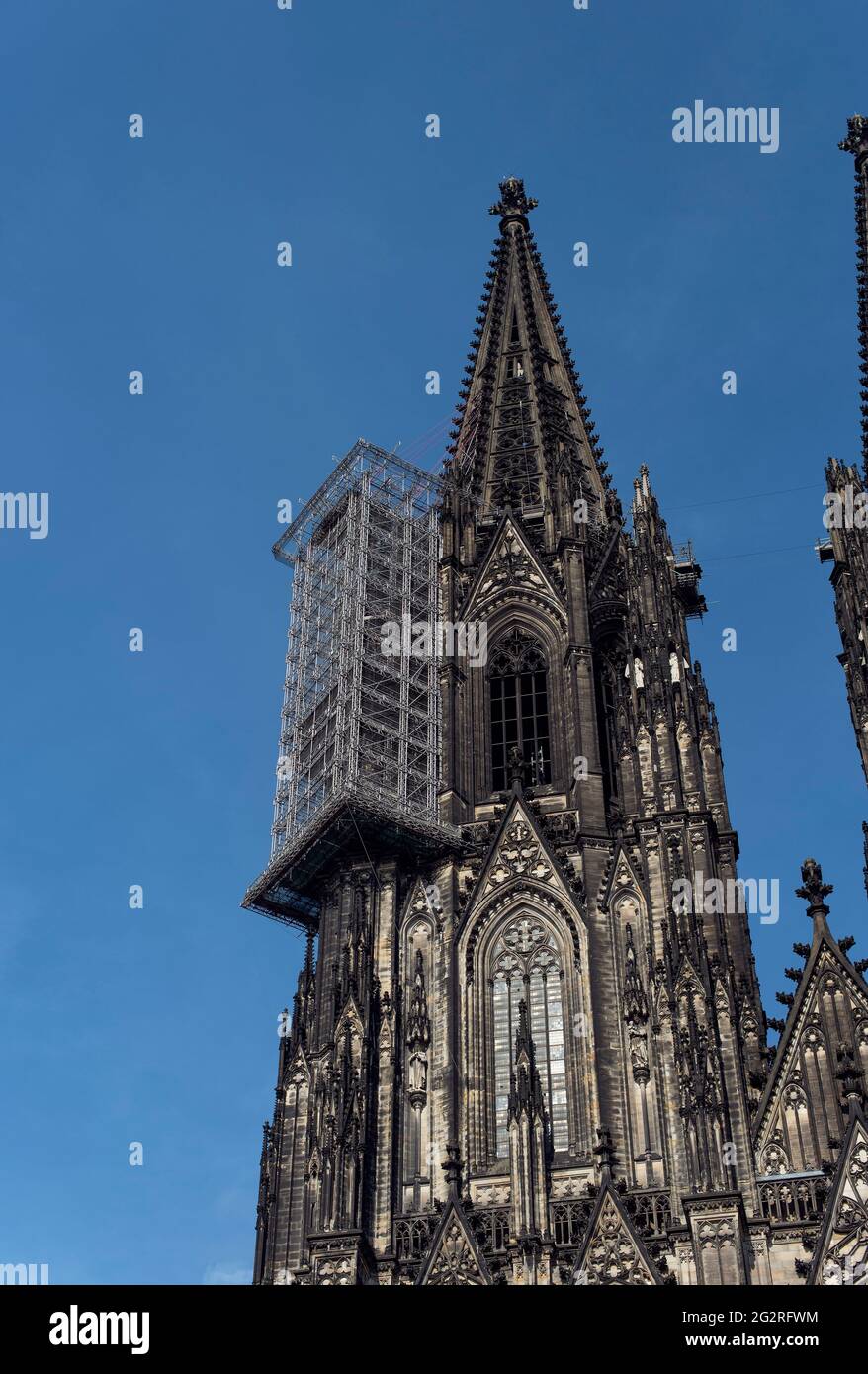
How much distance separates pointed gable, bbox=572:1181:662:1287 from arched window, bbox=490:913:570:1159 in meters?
2.98

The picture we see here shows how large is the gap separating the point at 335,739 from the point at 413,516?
9.86m

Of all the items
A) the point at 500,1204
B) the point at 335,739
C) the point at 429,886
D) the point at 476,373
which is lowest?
the point at 500,1204

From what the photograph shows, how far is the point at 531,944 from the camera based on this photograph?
42.4m

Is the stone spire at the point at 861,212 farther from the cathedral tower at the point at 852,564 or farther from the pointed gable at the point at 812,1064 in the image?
the pointed gable at the point at 812,1064

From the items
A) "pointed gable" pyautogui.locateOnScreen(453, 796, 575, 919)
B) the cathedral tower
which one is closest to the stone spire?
the cathedral tower

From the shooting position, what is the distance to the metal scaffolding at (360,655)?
46.3 m

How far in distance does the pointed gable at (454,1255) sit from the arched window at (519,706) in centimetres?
1296

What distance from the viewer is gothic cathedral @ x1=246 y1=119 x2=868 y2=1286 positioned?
119 ft

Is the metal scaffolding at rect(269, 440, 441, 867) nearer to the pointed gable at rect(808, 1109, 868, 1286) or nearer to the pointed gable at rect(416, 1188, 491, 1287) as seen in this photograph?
the pointed gable at rect(416, 1188, 491, 1287)
